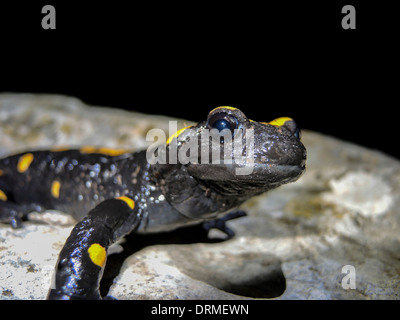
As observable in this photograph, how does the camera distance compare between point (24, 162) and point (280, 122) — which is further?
point (24, 162)

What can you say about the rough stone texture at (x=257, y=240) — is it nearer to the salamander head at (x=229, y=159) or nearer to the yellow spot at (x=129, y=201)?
the yellow spot at (x=129, y=201)

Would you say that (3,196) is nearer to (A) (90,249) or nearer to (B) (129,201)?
(B) (129,201)

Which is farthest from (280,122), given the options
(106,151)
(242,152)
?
(106,151)

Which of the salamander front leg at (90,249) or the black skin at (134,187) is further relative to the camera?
the black skin at (134,187)

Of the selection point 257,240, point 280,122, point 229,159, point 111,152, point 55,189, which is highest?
point 280,122

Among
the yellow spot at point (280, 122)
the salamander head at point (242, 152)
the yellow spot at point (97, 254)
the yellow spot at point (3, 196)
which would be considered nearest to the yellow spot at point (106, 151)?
the yellow spot at point (3, 196)

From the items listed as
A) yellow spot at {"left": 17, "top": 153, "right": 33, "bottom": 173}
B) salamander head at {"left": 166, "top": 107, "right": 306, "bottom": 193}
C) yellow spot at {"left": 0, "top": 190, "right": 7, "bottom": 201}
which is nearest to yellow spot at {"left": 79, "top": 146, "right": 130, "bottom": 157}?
yellow spot at {"left": 17, "top": 153, "right": 33, "bottom": 173}
